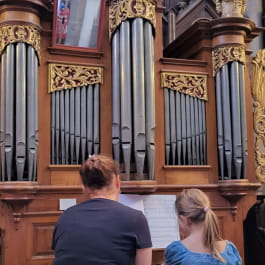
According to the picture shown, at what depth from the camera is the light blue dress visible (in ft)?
6.76

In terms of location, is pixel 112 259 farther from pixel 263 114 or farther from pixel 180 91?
pixel 263 114

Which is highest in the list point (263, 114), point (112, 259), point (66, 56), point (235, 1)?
point (235, 1)

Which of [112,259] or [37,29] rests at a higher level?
[37,29]

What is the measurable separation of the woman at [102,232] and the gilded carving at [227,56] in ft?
10.6

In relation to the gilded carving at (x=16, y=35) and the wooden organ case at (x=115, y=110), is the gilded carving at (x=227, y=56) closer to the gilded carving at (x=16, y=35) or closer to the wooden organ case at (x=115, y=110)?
the wooden organ case at (x=115, y=110)

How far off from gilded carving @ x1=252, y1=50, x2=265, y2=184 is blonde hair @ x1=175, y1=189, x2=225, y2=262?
127 inches

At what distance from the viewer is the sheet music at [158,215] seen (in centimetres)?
441

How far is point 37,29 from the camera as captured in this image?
439cm

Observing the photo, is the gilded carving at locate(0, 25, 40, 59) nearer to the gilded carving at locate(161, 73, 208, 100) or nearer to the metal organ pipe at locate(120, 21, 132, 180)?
the metal organ pipe at locate(120, 21, 132, 180)

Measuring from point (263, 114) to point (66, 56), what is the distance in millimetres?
2429

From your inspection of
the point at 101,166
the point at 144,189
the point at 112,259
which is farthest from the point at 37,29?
the point at 112,259

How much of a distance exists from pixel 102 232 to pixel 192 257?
0.43 meters

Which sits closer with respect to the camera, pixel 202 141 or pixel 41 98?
pixel 41 98

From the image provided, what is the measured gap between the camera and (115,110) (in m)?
4.51
